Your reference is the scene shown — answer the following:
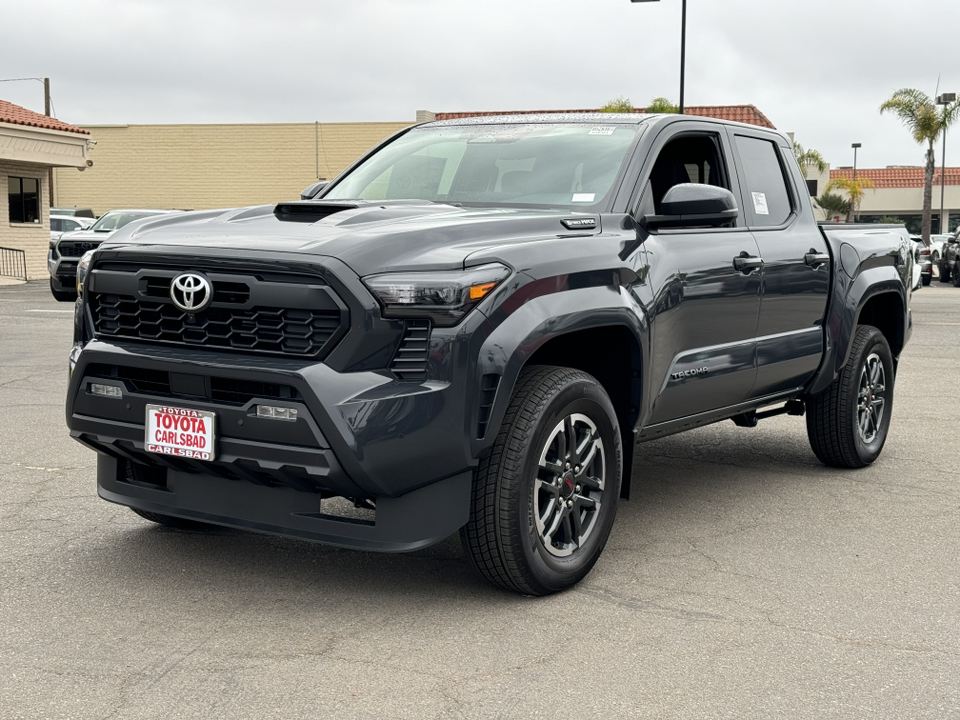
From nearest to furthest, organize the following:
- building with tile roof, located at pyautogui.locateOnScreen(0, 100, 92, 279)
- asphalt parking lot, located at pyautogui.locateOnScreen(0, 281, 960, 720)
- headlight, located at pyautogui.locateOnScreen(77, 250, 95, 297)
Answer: asphalt parking lot, located at pyautogui.locateOnScreen(0, 281, 960, 720), headlight, located at pyautogui.locateOnScreen(77, 250, 95, 297), building with tile roof, located at pyautogui.locateOnScreen(0, 100, 92, 279)

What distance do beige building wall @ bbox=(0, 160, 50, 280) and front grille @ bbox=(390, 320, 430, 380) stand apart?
1194 inches

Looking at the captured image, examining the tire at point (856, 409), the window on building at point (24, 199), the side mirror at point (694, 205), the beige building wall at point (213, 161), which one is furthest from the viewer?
the beige building wall at point (213, 161)

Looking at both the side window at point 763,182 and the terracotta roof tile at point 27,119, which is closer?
the side window at point 763,182

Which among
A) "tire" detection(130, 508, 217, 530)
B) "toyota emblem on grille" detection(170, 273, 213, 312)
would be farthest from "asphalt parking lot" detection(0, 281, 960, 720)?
"toyota emblem on grille" detection(170, 273, 213, 312)

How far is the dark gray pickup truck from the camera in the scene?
391 cm

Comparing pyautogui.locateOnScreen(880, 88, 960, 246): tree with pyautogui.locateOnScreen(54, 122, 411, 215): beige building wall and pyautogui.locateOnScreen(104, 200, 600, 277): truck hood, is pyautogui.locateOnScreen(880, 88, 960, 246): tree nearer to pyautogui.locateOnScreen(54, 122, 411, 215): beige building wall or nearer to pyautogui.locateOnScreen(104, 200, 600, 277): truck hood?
pyautogui.locateOnScreen(54, 122, 411, 215): beige building wall

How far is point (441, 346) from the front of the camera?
154 inches

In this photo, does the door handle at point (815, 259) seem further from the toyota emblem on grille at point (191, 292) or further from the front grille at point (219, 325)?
the toyota emblem on grille at point (191, 292)

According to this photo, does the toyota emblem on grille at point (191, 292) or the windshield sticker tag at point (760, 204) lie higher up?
the windshield sticker tag at point (760, 204)

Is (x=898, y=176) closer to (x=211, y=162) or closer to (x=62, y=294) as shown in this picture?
(x=211, y=162)

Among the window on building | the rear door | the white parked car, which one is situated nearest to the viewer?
the rear door

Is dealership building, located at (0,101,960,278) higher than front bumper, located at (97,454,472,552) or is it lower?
higher

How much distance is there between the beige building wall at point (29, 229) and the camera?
3200 cm

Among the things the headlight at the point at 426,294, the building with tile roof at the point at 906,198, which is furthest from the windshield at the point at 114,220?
the building with tile roof at the point at 906,198
